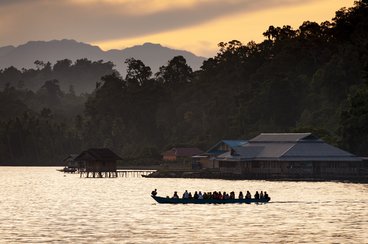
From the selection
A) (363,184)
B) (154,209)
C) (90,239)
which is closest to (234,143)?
(363,184)

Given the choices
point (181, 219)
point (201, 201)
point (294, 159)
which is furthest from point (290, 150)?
point (181, 219)

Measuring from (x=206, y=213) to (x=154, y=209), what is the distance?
857 cm

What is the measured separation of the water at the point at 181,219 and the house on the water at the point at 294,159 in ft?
113

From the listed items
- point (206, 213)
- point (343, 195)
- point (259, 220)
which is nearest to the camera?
point (259, 220)

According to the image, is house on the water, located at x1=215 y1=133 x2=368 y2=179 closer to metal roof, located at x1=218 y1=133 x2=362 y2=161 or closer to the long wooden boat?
metal roof, located at x1=218 y1=133 x2=362 y2=161

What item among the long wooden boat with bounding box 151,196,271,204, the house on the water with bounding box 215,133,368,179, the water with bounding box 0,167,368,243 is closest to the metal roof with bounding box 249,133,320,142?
the house on the water with bounding box 215,133,368,179

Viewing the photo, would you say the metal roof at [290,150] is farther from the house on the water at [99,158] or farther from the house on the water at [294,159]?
the house on the water at [99,158]

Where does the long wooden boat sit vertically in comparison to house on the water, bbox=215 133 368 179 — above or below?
below

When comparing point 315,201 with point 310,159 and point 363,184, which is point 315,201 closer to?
point 363,184

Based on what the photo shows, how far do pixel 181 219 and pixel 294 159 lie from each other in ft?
282

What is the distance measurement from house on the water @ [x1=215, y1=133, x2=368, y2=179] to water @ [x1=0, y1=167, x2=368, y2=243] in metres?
34.4

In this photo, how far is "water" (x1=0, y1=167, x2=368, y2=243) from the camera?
74.6 meters

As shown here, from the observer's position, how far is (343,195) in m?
127

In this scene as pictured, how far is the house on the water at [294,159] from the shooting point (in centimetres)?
17162
